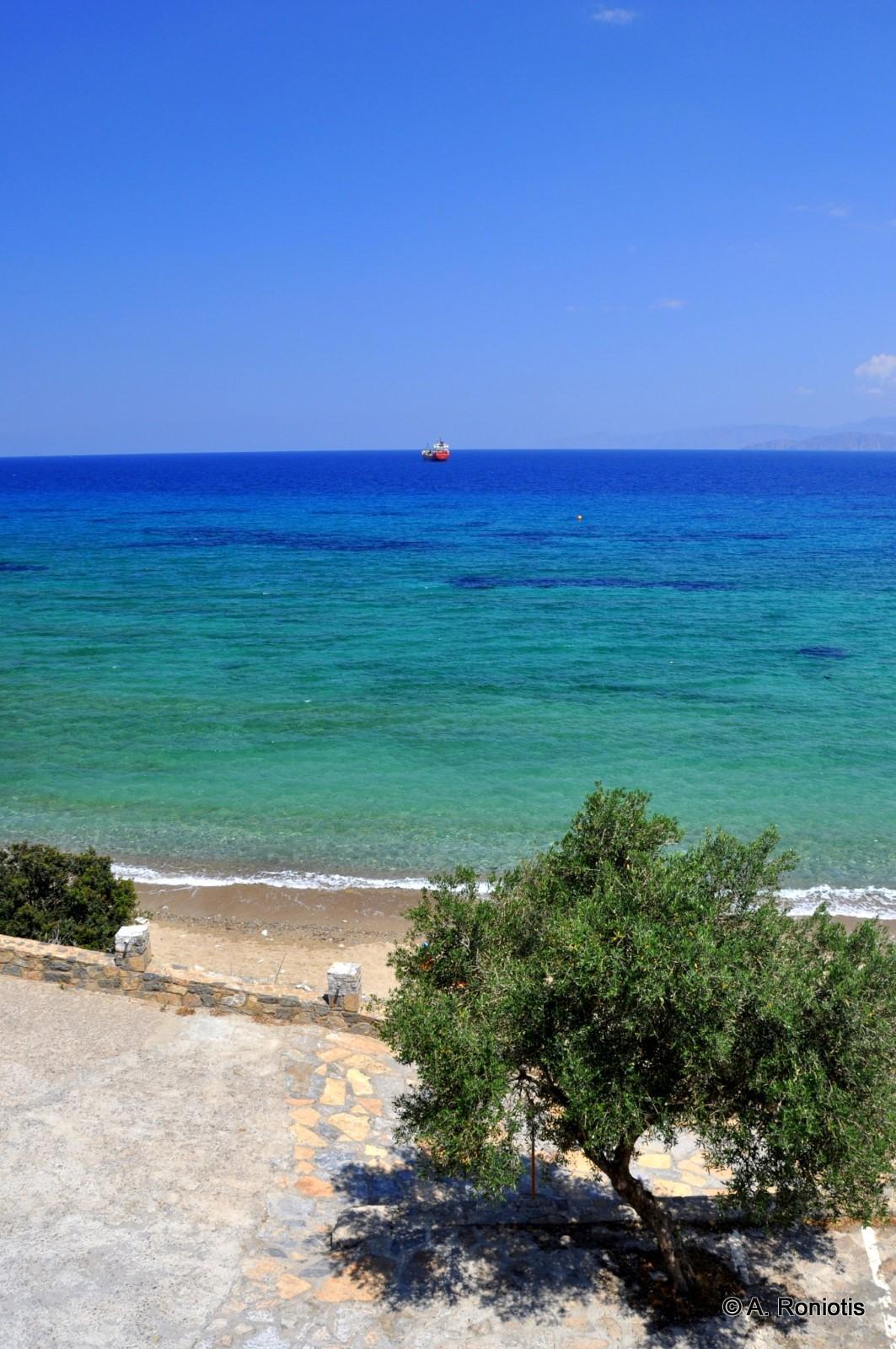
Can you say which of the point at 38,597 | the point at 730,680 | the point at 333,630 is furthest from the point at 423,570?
the point at 730,680

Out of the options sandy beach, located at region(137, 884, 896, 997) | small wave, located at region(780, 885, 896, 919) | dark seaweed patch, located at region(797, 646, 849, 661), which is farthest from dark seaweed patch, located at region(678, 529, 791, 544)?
sandy beach, located at region(137, 884, 896, 997)

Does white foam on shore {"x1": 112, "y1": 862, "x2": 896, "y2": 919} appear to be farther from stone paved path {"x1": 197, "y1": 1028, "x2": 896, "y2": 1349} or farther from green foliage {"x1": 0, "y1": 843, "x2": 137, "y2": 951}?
stone paved path {"x1": 197, "y1": 1028, "x2": 896, "y2": 1349}

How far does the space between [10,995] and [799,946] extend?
36.4 feet

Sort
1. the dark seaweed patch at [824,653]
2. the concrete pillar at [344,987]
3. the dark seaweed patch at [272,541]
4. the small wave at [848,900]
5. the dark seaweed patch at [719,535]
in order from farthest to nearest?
the dark seaweed patch at [719,535] → the dark seaweed patch at [272,541] → the dark seaweed patch at [824,653] → the small wave at [848,900] → the concrete pillar at [344,987]

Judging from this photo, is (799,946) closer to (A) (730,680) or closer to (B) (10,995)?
(B) (10,995)

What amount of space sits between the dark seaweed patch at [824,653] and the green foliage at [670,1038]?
3316 cm

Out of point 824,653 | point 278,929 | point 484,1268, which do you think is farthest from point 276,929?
point 824,653

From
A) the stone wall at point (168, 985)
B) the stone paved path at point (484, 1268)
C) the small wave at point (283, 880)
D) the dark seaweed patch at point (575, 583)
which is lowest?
the small wave at point (283, 880)

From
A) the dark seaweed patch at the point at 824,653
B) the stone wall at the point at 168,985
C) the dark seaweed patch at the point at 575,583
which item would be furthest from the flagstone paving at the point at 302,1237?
the dark seaweed patch at the point at 575,583

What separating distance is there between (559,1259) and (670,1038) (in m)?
Answer: 3.71

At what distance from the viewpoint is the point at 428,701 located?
1323 inches

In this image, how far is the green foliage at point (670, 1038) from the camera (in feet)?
23.9

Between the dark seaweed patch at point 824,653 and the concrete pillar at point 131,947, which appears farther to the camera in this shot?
the dark seaweed patch at point 824,653

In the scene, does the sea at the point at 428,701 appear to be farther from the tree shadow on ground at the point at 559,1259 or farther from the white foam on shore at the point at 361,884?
the tree shadow on ground at the point at 559,1259
